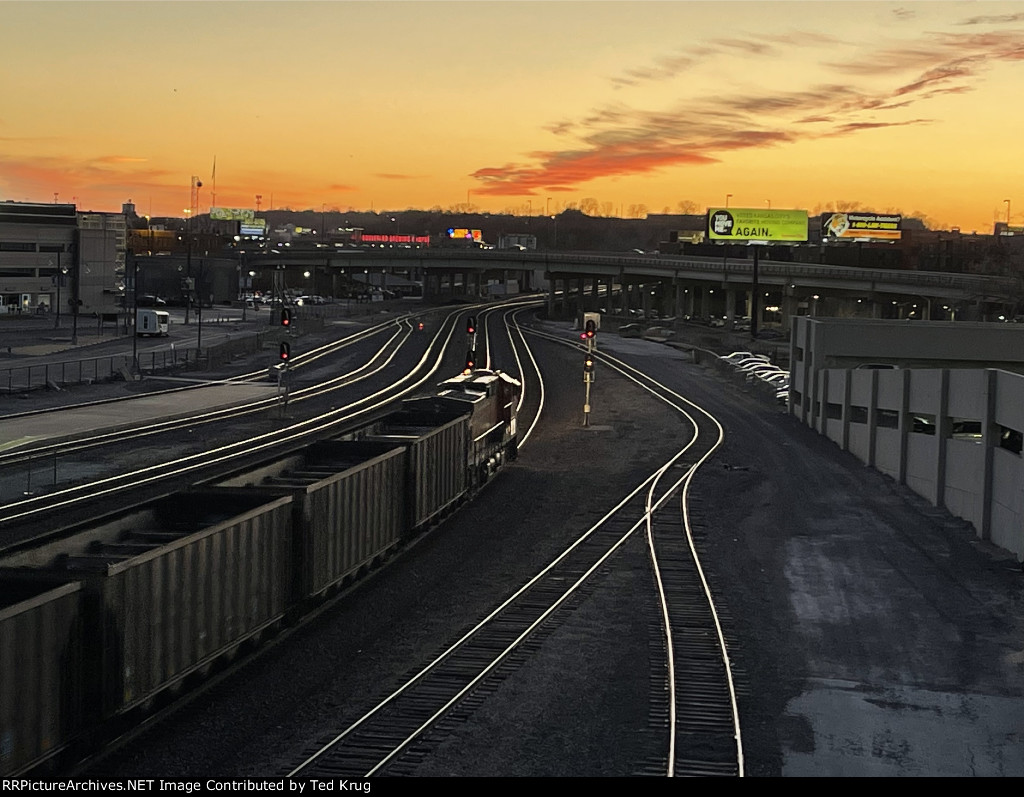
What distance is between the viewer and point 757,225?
145 m

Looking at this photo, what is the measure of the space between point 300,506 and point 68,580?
6.42 metres

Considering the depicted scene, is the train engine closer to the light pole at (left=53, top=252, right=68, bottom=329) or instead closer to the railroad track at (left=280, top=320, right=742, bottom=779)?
the railroad track at (left=280, top=320, right=742, bottom=779)

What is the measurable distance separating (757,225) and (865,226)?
36154 mm

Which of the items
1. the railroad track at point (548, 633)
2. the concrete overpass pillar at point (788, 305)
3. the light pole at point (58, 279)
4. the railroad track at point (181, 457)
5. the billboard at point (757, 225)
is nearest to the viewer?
the railroad track at point (548, 633)

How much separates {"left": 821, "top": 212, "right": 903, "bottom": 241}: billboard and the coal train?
155408mm

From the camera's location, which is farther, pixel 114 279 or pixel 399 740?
pixel 114 279

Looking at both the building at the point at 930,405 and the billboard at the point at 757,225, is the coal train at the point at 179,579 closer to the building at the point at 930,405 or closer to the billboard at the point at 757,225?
the building at the point at 930,405

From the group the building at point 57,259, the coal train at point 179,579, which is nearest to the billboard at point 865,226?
the building at point 57,259

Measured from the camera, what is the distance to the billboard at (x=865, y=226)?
6796 inches

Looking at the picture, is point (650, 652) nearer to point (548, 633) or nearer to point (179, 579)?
point (548, 633)

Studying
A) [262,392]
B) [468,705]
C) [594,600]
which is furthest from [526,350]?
[468,705]

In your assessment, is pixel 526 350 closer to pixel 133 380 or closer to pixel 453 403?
pixel 133 380

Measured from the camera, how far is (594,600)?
81.5ft

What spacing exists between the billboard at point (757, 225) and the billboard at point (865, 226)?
3238cm
